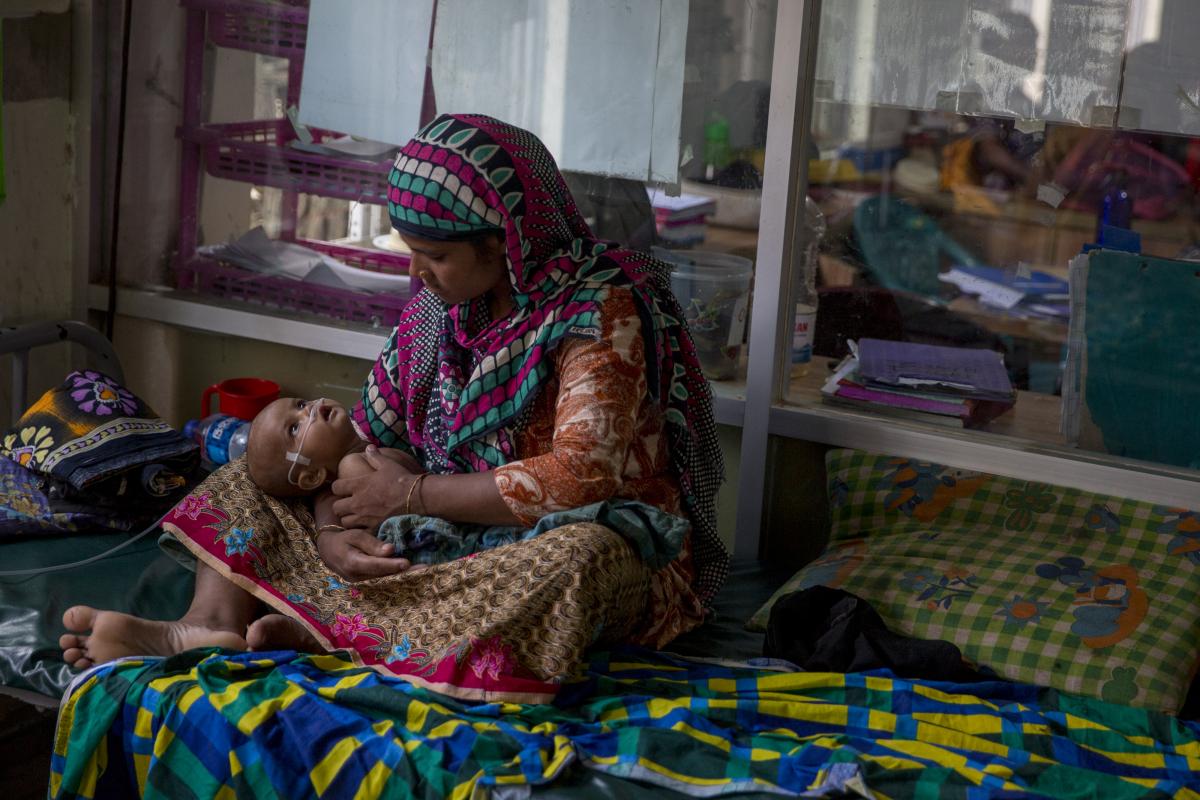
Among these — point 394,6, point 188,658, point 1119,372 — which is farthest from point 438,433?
point 1119,372

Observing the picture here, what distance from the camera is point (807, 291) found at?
9.30ft

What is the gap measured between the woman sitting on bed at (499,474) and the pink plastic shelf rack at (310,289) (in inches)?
28.6

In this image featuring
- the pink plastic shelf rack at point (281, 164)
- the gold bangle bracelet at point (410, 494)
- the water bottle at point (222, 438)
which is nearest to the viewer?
the gold bangle bracelet at point (410, 494)

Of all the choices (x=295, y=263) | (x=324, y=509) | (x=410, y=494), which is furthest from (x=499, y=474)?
(x=295, y=263)

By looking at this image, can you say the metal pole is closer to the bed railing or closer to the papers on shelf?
the papers on shelf

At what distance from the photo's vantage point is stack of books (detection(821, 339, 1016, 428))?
2.69 metres

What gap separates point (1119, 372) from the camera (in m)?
2.57

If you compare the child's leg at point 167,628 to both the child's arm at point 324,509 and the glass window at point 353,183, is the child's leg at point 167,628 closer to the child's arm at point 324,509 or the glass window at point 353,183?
the child's arm at point 324,509

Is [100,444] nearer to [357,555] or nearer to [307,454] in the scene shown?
[307,454]

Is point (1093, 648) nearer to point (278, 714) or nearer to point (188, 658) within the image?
point (278, 714)

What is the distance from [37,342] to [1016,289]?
2.23 m

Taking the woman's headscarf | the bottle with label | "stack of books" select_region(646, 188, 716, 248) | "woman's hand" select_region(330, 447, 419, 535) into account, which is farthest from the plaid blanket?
"stack of books" select_region(646, 188, 716, 248)

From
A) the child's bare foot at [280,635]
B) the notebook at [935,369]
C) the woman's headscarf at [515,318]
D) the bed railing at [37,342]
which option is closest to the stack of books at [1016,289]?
the notebook at [935,369]

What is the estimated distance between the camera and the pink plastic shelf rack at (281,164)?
3.16 metres
